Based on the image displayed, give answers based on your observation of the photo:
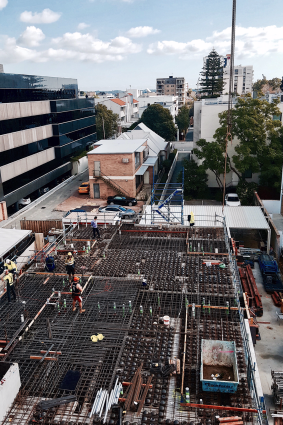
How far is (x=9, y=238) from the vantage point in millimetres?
18703

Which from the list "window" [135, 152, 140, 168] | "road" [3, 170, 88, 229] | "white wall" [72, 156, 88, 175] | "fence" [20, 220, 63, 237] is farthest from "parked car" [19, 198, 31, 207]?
"white wall" [72, 156, 88, 175]

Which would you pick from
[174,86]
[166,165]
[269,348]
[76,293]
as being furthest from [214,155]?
[174,86]

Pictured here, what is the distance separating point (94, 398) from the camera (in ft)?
27.9

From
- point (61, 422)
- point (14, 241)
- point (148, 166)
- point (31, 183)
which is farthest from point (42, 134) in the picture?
point (61, 422)

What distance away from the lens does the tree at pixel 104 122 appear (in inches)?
2392

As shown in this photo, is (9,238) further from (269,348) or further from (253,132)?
(253,132)

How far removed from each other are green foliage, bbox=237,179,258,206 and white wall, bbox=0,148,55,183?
65.7ft

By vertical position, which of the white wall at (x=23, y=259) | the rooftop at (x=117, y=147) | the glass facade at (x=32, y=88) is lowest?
the white wall at (x=23, y=259)

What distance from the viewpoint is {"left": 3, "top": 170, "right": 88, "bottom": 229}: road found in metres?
31.5

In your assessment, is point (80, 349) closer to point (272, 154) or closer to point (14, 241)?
point (14, 241)

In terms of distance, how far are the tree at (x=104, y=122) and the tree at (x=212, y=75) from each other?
17502 millimetres

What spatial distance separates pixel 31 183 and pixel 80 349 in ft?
92.2

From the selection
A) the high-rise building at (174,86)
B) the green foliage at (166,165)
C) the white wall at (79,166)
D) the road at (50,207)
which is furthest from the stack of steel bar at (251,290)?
the high-rise building at (174,86)

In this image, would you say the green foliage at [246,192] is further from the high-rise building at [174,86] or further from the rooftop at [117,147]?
the high-rise building at [174,86]
